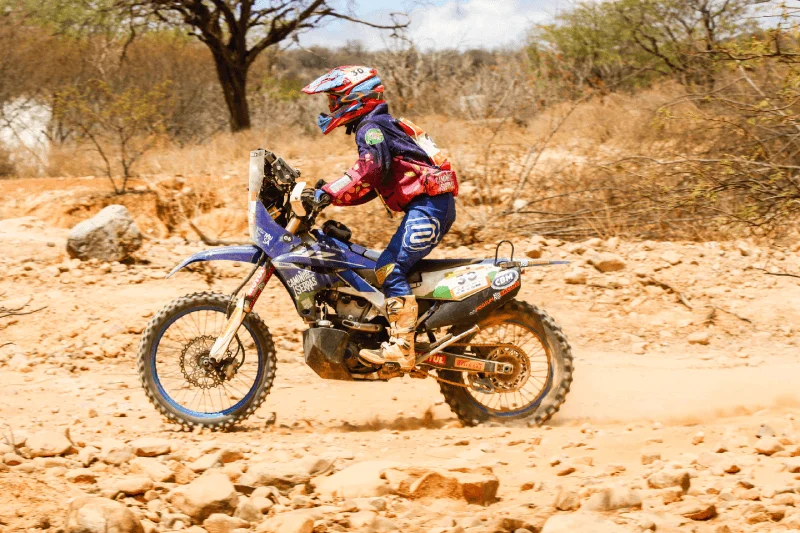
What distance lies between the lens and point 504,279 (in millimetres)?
5719

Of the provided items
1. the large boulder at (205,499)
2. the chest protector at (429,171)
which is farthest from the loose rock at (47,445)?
the chest protector at (429,171)

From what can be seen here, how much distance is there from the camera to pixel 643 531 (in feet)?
11.7

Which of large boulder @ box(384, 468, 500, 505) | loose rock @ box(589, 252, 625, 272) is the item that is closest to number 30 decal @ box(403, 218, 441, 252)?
large boulder @ box(384, 468, 500, 505)

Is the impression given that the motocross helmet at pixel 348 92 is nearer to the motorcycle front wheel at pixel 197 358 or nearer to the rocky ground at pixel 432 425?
the motorcycle front wheel at pixel 197 358

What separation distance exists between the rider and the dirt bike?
0.42 ft

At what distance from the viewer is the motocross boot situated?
18.4 ft

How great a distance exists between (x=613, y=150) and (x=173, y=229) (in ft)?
19.9

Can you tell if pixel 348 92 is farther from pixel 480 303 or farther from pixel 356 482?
pixel 356 482

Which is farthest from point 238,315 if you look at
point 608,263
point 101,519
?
point 608,263

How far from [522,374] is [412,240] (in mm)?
1107

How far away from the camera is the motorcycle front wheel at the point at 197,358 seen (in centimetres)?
573

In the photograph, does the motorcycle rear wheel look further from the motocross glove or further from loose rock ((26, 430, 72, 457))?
loose rock ((26, 430, 72, 457))

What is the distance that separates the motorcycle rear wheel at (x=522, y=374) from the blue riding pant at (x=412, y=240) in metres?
0.56

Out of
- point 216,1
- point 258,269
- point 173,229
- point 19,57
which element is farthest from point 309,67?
point 258,269
